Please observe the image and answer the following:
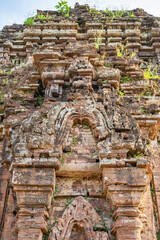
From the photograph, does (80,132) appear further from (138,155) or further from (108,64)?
(108,64)

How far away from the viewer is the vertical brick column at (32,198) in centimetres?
548

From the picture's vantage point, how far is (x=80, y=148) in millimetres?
6855

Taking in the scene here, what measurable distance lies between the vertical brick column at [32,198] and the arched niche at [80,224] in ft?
1.08

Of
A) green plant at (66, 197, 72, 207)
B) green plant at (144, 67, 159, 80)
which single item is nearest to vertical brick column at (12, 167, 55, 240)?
green plant at (66, 197, 72, 207)

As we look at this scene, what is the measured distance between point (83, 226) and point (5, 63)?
804 centimetres

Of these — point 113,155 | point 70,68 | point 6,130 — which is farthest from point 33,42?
point 113,155

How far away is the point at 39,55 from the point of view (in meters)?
8.88

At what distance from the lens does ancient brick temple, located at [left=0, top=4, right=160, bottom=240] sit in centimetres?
575

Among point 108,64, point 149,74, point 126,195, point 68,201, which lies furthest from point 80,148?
point 149,74

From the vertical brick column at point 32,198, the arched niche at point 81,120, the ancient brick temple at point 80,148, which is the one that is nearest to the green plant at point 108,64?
the ancient brick temple at point 80,148

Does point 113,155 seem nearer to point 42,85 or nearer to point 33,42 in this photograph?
point 42,85

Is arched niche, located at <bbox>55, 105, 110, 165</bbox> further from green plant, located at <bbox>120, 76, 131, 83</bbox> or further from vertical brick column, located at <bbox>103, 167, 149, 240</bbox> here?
green plant, located at <bbox>120, 76, 131, 83</bbox>

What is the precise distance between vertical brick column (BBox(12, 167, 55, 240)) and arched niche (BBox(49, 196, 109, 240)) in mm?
328

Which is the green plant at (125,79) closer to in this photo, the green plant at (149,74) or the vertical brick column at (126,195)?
the green plant at (149,74)
